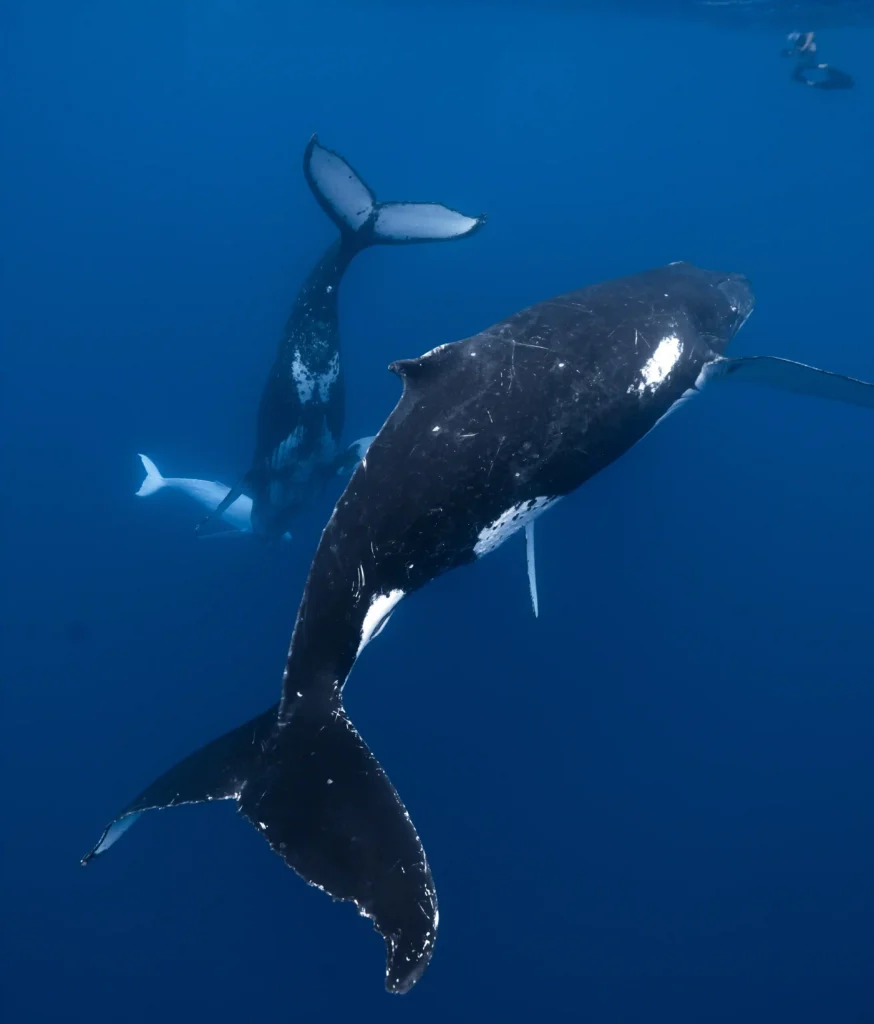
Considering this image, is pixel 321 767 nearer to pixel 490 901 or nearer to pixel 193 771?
pixel 193 771

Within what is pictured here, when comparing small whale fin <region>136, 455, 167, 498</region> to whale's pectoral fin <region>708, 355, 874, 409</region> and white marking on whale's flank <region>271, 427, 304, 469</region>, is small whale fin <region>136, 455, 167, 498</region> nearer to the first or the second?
white marking on whale's flank <region>271, 427, 304, 469</region>

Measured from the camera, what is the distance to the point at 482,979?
13.3 metres

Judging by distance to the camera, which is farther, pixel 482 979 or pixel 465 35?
pixel 465 35

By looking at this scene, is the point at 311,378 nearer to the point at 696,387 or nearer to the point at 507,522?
the point at 696,387

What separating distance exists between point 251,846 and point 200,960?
2.61m

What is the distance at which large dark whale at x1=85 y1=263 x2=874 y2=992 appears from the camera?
498 cm

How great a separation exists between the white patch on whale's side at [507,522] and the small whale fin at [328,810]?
2.10m

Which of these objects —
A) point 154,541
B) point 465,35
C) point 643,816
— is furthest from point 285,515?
point 465,35

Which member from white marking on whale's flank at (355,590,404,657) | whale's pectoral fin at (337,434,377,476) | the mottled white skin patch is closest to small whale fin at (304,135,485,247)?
whale's pectoral fin at (337,434,377,476)

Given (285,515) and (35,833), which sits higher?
(285,515)

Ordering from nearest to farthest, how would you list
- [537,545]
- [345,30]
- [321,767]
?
[321,767] → [537,545] → [345,30]

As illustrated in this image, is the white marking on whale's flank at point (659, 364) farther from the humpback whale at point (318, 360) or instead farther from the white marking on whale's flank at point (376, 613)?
the humpback whale at point (318, 360)

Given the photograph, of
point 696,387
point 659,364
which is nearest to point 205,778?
point 659,364

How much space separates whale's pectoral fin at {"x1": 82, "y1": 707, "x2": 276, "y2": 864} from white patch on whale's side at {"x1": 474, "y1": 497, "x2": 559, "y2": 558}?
2.55 meters
